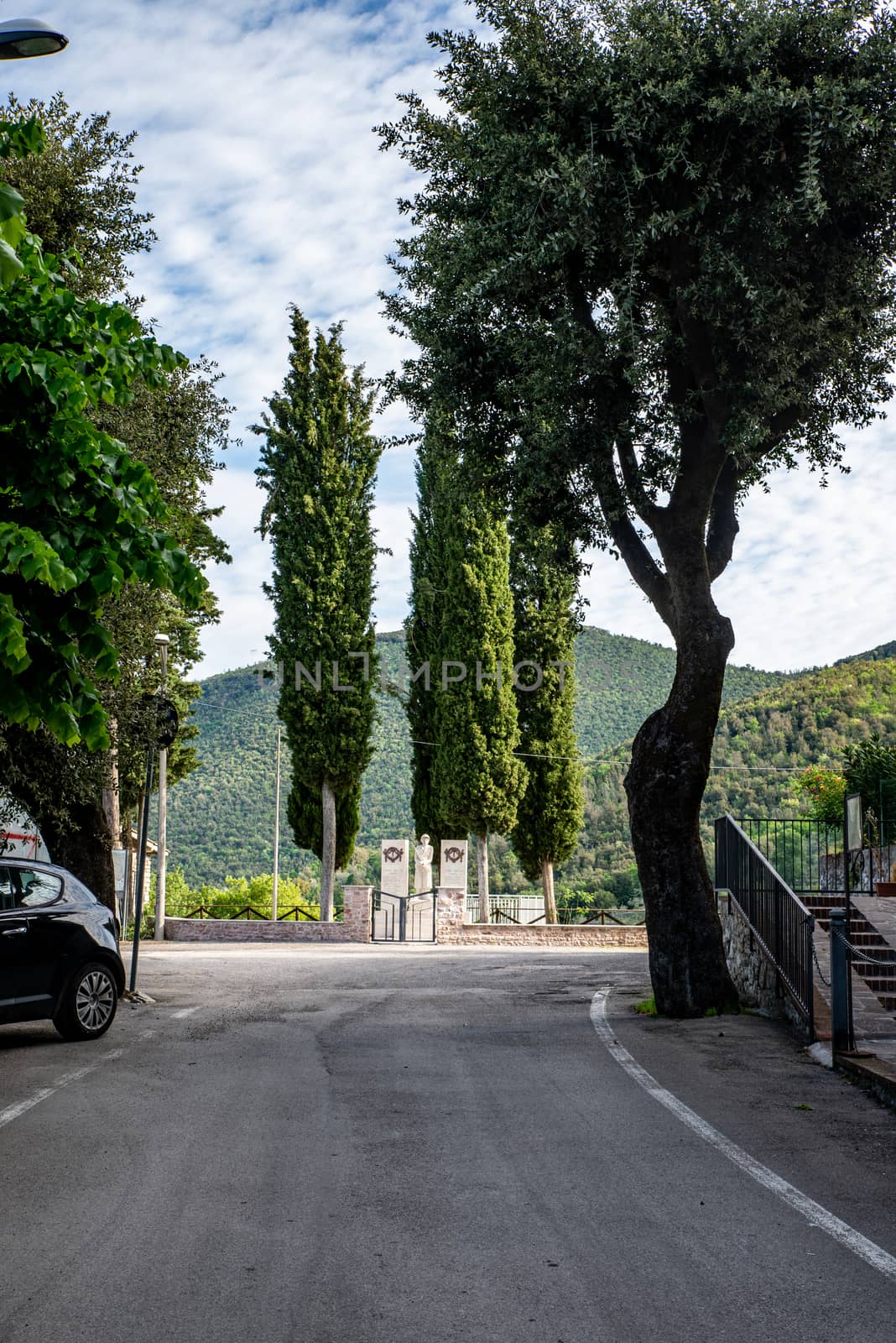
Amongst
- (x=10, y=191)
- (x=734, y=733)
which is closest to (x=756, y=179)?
(x=10, y=191)

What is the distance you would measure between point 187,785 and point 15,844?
54683 mm

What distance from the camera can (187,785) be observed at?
265 feet

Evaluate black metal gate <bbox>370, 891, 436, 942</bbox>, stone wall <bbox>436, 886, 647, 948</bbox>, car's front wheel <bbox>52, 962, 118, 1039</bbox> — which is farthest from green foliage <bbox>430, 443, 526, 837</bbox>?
car's front wheel <bbox>52, 962, 118, 1039</bbox>

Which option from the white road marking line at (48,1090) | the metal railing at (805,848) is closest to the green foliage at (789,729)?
the metal railing at (805,848)

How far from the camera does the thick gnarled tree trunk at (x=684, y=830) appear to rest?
44.4 feet

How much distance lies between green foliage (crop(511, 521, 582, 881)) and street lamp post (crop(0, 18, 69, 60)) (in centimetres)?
3100

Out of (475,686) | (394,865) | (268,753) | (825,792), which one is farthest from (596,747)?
(825,792)

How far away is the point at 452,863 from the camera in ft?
111

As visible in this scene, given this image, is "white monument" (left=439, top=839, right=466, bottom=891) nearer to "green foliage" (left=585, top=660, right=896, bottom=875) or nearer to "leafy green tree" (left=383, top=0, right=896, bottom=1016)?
"green foliage" (left=585, top=660, right=896, bottom=875)

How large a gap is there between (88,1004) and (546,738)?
2839 cm

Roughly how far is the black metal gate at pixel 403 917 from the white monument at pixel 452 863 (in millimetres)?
683

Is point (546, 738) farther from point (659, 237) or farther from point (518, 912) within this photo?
point (659, 237)

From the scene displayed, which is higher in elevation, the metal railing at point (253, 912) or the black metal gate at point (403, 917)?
the black metal gate at point (403, 917)

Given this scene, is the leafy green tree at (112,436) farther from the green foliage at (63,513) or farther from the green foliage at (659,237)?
the green foliage at (63,513)
